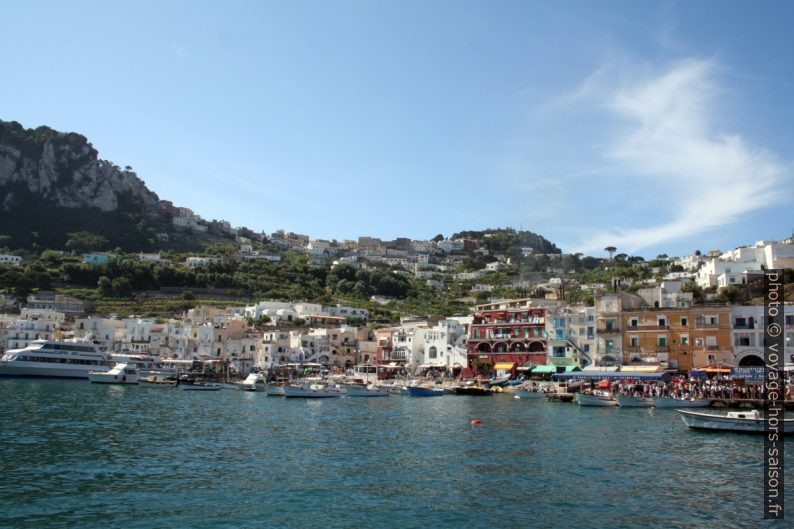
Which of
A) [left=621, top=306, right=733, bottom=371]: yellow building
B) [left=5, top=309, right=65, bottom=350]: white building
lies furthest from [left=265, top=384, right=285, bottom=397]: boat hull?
[left=5, top=309, right=65, bottom=350]: white building

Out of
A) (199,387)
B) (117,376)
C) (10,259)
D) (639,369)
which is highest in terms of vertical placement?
(10,259)

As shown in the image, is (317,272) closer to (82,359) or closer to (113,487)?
(82,359)

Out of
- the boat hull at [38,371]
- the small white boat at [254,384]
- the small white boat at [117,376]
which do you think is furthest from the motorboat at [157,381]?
the small white boat at [254,384]

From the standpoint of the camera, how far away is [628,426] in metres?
35.5

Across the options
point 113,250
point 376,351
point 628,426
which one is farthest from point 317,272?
point 628,426

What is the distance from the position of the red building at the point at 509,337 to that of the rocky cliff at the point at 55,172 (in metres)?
129

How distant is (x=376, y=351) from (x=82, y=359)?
118ft

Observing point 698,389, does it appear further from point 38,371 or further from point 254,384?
point 38,371

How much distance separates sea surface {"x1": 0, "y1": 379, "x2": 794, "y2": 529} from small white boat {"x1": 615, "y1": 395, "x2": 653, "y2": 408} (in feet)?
23.2

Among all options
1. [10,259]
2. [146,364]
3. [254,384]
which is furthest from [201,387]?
[10,259]

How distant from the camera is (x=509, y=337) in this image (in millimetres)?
72625

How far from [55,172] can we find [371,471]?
16926cm

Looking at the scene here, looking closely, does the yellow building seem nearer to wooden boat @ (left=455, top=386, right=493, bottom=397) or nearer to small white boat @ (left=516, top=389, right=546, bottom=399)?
small white boat @ (left=516, top=389, right=546, bottom=399)

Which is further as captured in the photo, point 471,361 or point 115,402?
point 471,361
